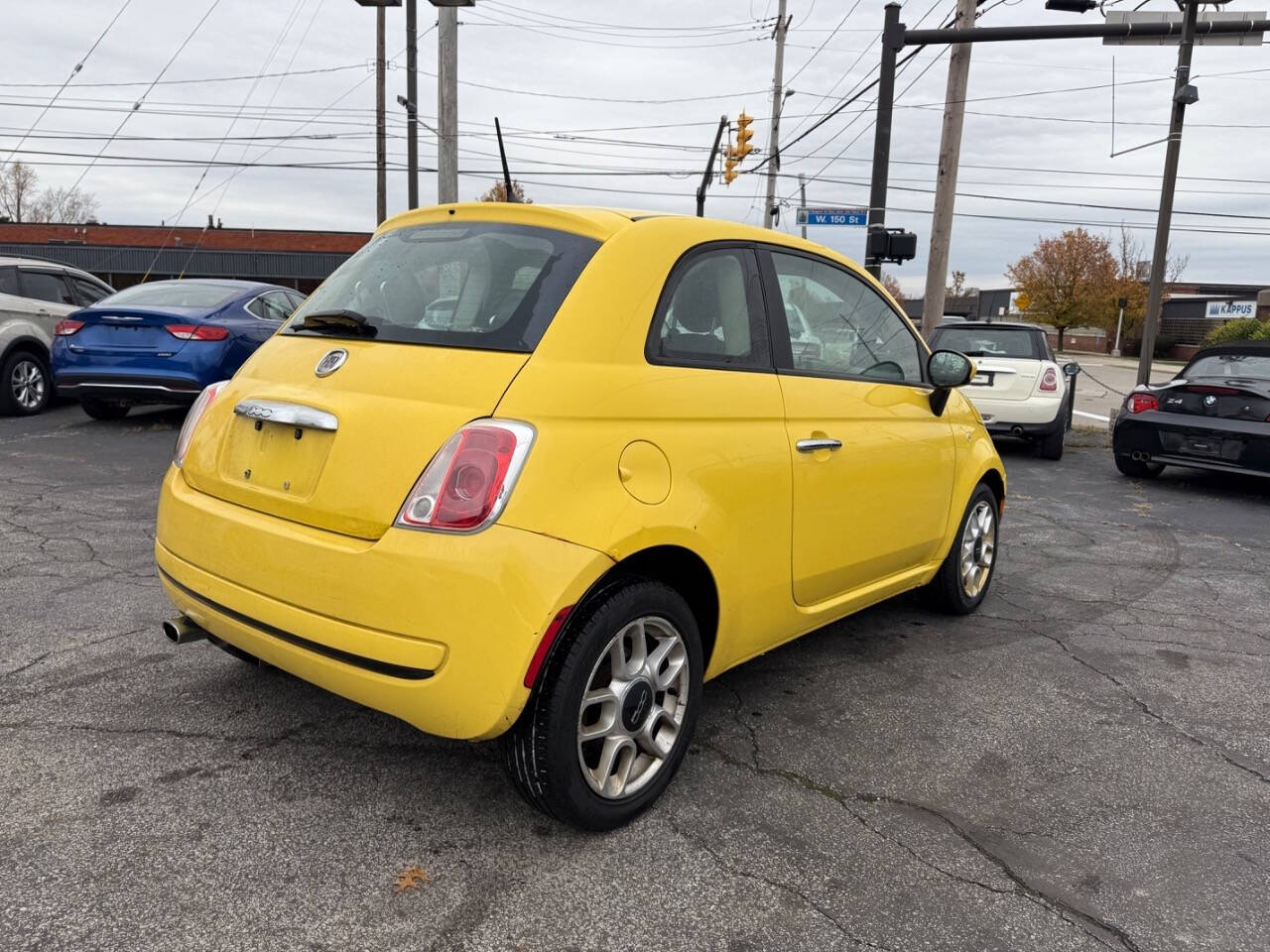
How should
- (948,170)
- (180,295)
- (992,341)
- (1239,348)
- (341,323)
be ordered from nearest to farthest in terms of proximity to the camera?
(341,323), (1239,348), (180,295), (992,341), (948,170)

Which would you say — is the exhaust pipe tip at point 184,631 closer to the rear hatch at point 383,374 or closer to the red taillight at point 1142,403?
the rear hatch at point 383,374

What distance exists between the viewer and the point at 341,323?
2959 mm

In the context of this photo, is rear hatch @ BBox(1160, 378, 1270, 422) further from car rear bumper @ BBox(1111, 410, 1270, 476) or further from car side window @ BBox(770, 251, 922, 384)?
car side window @ BBox(770, 251, 922, 384)

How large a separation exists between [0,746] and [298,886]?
Answer: 4.44ft

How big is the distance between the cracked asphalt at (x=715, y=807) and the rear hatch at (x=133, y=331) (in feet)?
15.3

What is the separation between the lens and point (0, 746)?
9.86 ft

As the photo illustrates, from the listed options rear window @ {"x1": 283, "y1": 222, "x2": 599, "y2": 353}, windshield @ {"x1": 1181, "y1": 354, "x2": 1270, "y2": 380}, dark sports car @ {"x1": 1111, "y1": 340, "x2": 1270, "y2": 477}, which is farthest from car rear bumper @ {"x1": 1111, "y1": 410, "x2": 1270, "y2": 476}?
rear window @ {"x1": 283, "y1": 222, "x2": 599, "y2": 353}

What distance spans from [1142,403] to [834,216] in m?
5.83

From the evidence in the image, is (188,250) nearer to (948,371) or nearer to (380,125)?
(380,125)

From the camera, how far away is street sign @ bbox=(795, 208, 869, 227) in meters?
13.5

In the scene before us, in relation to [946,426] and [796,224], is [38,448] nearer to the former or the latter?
[946,426]

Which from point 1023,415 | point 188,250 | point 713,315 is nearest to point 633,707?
point 713,315

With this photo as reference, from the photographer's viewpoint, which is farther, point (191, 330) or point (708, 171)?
point (708, 171)

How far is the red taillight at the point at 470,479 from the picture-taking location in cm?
237
